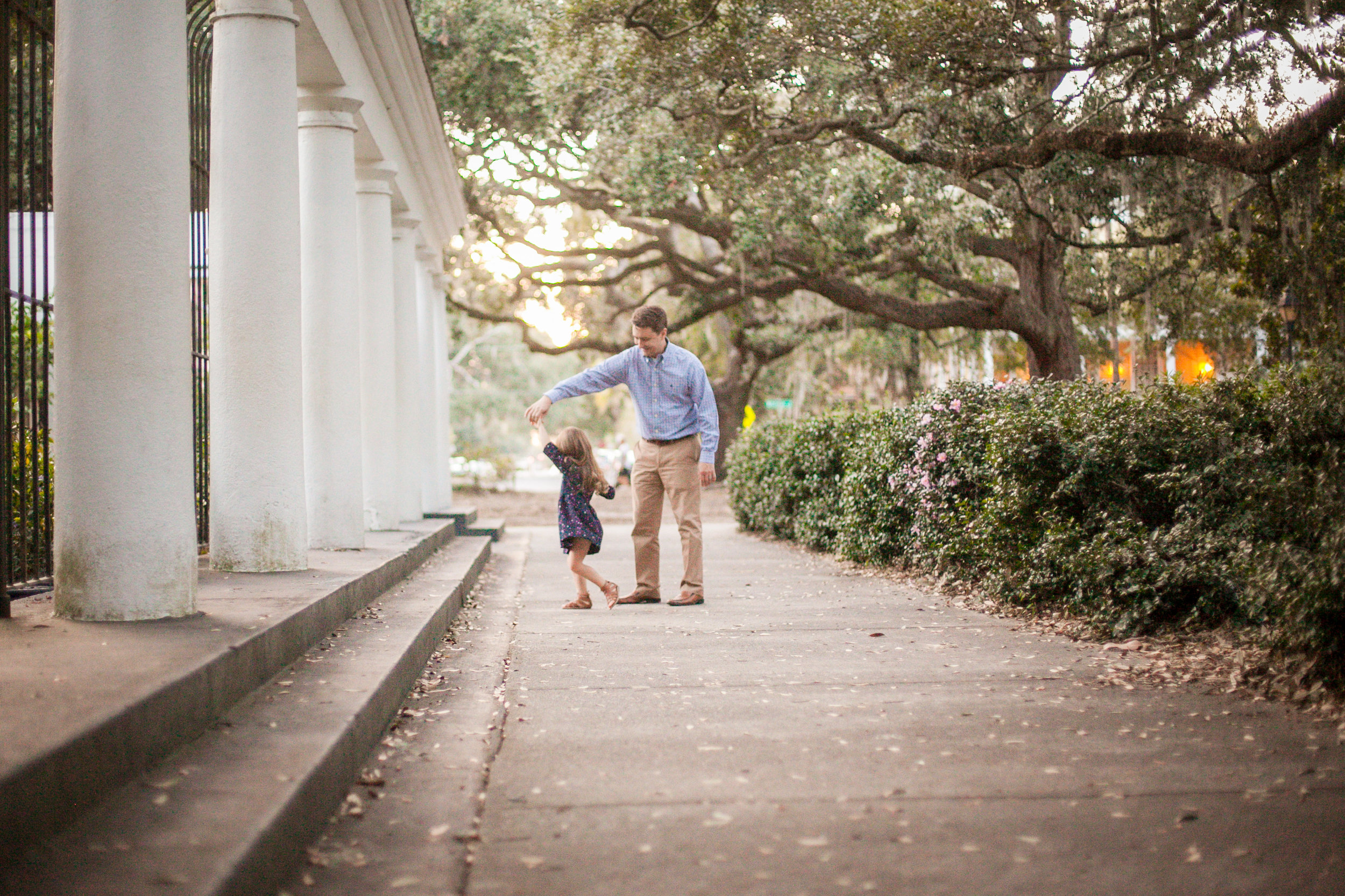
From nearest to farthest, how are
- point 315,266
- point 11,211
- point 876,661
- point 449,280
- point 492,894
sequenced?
1. point 492,894
2. point 876,661
3. point 11,211
4. point 315,266
5. point 449,280

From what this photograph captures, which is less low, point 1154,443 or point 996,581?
point 1154,443

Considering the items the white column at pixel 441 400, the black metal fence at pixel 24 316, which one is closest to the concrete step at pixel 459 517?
the white column at pixel 441 400

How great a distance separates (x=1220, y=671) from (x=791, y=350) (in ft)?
77.0

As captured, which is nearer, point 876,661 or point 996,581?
point 876,661

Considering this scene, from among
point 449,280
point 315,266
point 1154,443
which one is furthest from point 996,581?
point 449,280

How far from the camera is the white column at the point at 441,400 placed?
17.2m

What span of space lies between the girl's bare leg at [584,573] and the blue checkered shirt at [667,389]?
0.88 m

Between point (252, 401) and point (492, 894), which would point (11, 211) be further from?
point (492, 894)

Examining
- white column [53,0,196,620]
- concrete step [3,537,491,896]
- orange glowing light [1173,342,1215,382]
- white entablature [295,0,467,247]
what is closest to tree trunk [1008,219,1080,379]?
white entablature [295,0,467,247]

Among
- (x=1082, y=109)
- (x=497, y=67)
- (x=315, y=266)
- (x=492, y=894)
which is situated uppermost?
(x=497, y=67)

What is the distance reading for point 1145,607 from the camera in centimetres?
604

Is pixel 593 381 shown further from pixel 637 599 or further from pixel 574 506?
pixel 637 599

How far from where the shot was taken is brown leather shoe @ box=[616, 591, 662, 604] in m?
8.28

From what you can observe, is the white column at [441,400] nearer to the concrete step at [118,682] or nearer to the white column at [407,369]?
the white column at [407,369]
